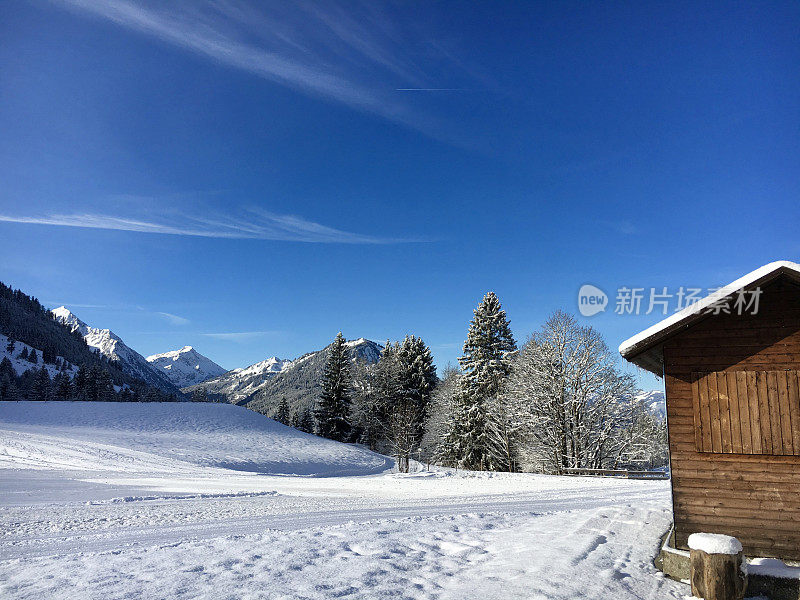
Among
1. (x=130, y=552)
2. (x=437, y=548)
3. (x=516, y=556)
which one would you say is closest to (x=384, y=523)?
(x=437, y=548)

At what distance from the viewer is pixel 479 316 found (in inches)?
1569

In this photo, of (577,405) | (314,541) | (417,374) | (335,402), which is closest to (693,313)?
(314,541)

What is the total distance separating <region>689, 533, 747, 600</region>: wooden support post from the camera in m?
6.23

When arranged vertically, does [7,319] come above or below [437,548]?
above

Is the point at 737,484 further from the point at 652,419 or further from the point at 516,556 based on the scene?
the point at 652,419

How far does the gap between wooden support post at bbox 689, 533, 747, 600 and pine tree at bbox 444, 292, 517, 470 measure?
94.7ft

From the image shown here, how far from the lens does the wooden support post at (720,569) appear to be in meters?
6.23

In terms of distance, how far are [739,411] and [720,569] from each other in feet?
11.4

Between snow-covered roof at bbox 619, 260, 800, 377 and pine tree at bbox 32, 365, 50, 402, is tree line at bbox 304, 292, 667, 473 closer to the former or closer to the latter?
snow-covered roof at bbox 619, 260, 800, 377

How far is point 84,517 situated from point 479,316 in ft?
106

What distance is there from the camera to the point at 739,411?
862 centimetres

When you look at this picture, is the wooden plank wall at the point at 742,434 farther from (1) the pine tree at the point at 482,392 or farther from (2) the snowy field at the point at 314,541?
(1) the pine tree at the point at 482,392

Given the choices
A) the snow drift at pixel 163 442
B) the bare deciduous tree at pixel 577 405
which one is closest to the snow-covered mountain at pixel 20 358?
the snow drift at pixel 163 442

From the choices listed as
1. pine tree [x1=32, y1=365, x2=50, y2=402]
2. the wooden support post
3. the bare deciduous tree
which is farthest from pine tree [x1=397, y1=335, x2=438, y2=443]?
pine tree [x1=32, y1=365, x2=50, y2=402]
